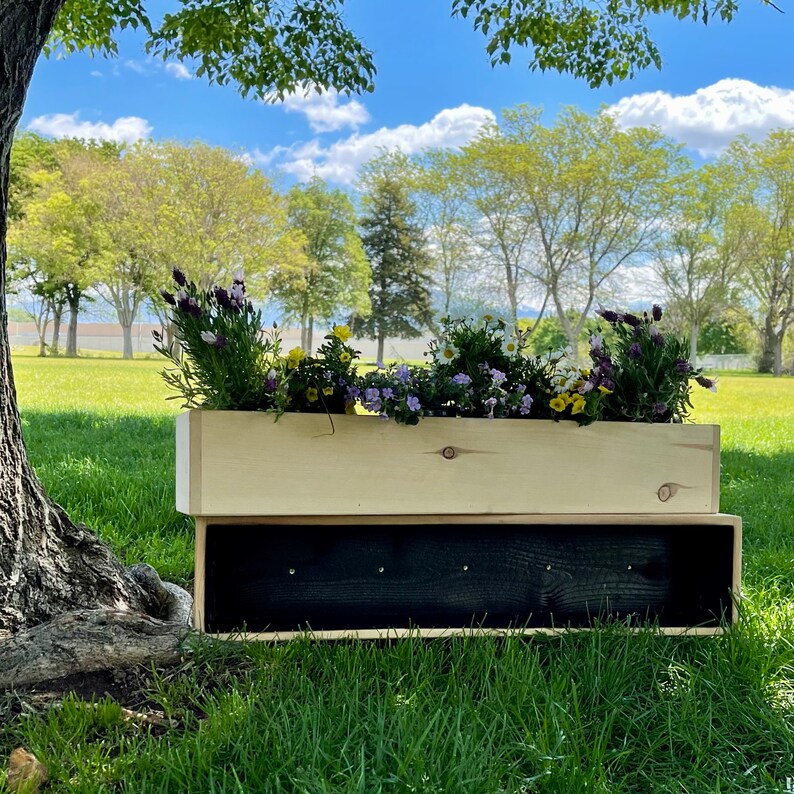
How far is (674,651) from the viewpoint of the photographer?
1976 millimetres

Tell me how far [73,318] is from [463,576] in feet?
108

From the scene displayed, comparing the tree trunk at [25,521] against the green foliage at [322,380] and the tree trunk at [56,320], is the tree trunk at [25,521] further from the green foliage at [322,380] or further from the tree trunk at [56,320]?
the tree trunk at [56,320]

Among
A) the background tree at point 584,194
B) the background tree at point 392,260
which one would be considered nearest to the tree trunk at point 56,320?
the background tree at point 392,260

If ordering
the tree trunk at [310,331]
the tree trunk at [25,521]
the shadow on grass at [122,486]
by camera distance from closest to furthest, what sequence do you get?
1. the tree trunk at [25,521]
2. the shadow on grass at [122,486]
3. the tree trunk at [310,331]

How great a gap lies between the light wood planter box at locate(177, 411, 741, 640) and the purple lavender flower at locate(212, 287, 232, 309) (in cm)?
28

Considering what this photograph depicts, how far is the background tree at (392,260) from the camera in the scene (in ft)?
102

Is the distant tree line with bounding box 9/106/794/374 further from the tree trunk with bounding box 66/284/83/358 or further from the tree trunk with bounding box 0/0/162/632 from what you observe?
the tree trunk with bounding box 0/0/162/632

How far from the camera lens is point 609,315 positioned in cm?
218

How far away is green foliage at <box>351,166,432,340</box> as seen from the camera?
1228 inches

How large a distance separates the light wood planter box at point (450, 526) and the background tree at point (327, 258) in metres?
29.0

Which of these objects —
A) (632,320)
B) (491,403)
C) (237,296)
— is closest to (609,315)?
(632,320)

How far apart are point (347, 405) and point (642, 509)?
35.9 inches

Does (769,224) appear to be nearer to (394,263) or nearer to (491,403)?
(394,263)

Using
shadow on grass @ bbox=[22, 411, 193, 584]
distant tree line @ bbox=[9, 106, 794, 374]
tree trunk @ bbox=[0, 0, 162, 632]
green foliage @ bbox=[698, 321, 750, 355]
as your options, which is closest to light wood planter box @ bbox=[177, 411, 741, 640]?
tree trunk @ bbox=[0, 0, 162, 632]
